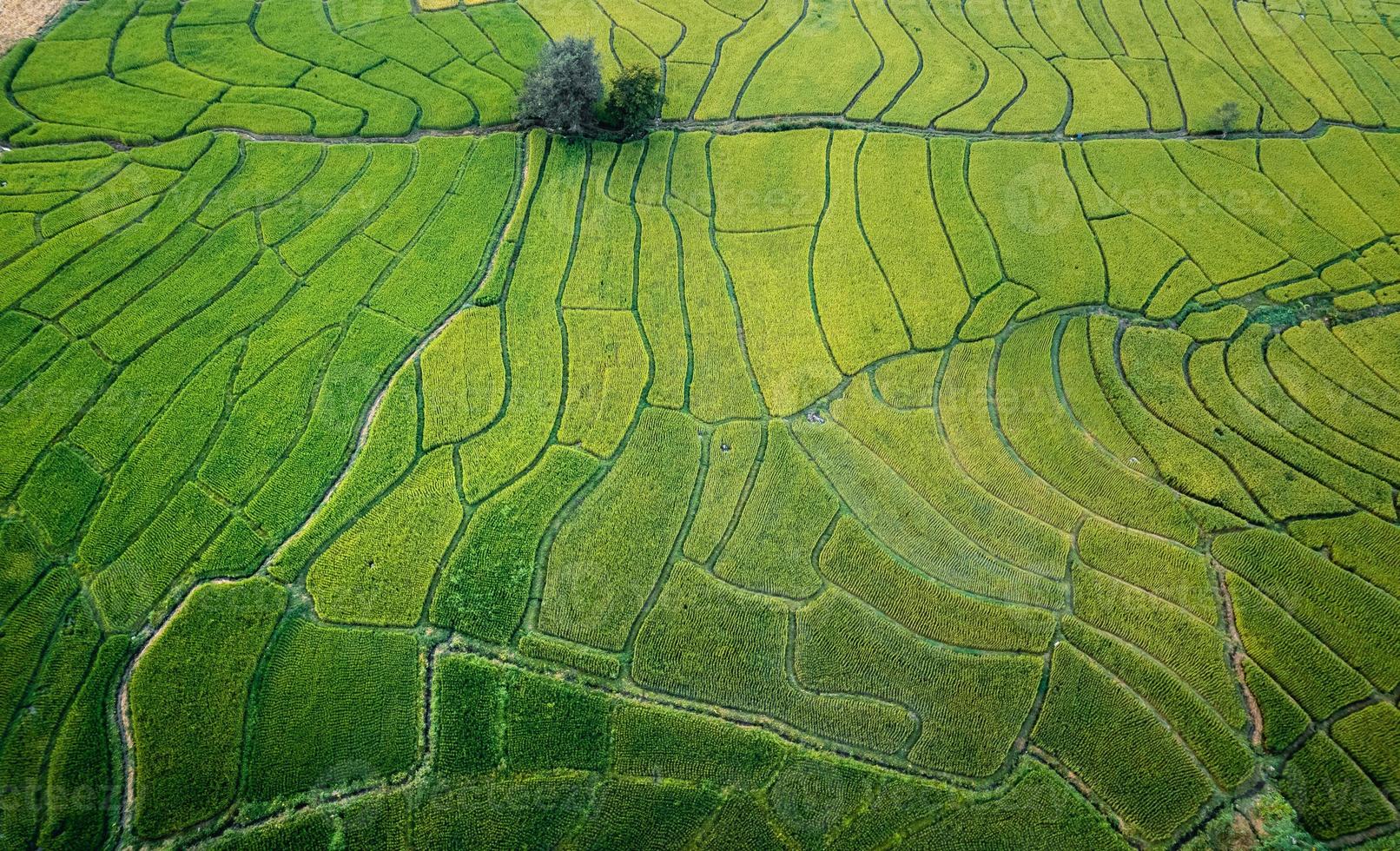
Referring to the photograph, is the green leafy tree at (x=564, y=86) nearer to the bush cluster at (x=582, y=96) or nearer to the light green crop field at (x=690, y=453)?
the bush cluster at (x=582, y=96)

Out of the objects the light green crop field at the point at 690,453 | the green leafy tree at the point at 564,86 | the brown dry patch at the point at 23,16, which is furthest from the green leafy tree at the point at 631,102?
the brown dry patch at the point at 23,16

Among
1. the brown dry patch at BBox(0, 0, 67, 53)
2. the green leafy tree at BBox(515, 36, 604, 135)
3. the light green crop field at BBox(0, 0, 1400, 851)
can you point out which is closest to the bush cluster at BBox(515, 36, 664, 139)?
the green leafy tree at BBox(515, 36, 604, 135)

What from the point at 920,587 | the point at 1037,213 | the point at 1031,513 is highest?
the point at 1037,213

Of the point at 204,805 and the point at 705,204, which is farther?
the point at 705,204

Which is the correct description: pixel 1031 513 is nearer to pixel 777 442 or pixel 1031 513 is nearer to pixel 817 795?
pixel 777 442

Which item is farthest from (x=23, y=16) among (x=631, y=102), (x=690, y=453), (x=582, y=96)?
(x=690, y=453)

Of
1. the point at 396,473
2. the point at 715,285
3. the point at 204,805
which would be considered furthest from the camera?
the point at 715,285

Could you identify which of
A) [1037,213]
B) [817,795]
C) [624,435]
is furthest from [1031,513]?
[1037,213]

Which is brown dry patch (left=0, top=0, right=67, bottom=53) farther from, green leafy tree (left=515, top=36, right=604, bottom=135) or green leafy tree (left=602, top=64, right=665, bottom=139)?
green leafy tree (left=602, top=64, right=665, bottom=139)
